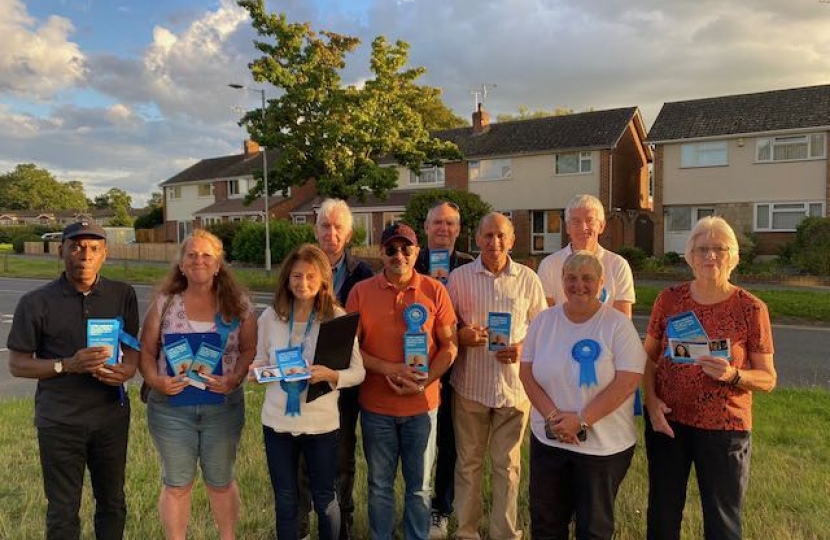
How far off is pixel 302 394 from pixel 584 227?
205 centimetres

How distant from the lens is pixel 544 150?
29.5 meters

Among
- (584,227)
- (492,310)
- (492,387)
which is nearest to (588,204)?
(584,227)

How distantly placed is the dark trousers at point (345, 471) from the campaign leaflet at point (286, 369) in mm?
653

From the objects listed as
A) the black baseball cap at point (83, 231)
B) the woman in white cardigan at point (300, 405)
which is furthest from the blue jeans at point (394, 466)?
the black baseball cap at point (83, 231)

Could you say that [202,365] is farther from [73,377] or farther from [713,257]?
[713,257]

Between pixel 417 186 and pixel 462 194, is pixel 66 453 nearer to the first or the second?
pixel 462 194

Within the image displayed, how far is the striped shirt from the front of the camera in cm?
373

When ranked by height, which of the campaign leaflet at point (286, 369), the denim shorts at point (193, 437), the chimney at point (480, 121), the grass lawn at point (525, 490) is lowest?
the grass lawn at point (525, 490)

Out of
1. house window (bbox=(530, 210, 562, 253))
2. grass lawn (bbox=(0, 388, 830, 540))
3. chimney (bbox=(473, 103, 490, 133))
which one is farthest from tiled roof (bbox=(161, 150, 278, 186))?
grass lawn (bbox=(0, 388, 830, 540))

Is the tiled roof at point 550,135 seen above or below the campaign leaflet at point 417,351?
above

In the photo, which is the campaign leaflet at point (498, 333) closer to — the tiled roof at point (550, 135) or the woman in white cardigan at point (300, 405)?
the woman in white cardigan at point (300, 405)

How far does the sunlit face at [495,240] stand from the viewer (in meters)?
3.74

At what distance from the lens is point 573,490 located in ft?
10.1

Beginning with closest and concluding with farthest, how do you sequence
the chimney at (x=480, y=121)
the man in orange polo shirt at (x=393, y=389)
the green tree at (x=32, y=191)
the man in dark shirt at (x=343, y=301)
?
the man in orange polo shirt at (x=393, y=389)
the man in dark shirt at (x=343, y=301)
the chimney at (x=480, y=121)
the green tree at (x=32, y=191)
